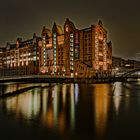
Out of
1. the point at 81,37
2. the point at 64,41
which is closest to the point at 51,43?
the point at 64,41

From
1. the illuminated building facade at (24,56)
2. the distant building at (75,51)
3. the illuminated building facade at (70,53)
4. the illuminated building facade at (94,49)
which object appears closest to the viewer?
the illuminated building facade at (70,53)

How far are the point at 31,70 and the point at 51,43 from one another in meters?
25.2

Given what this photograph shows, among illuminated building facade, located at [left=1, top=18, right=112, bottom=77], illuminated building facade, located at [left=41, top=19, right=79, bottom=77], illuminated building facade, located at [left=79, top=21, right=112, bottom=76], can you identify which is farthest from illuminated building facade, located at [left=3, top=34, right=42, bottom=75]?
illuminated building facade, located at [left=79, top=21, right=112, bottom=76]

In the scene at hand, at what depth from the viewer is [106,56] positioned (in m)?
144

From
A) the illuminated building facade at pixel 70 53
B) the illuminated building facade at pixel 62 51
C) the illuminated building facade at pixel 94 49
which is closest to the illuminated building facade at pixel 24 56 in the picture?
the illuminated building facade at pixel 70 53

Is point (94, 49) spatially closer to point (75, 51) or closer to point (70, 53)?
point (75, 51)

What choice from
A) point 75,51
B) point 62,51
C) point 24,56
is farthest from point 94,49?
point 24,56

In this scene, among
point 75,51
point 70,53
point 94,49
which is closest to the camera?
point 94,49

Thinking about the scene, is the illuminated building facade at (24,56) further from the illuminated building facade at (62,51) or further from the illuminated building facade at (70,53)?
the illuminated building facade at (62,51)

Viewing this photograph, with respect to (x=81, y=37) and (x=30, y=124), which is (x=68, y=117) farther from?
(x=81, y=37)

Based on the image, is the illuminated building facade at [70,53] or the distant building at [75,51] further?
the distant building at [75,51]

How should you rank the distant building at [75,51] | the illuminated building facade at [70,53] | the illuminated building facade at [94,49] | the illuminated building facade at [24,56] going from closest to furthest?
1. the illuminated building facade at [70,53]
2. the distant building at [75,51]
3. the illuminated building facade at [94,49]
4. the illuminated building facade at [24,56]

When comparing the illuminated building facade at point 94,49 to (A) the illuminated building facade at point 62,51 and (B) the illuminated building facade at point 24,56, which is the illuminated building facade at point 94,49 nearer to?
(A) the illuminated building facade at point 62,51

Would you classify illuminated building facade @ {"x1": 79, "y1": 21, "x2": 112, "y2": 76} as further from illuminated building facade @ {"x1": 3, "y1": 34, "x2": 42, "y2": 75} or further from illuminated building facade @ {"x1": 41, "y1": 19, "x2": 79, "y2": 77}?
illuminated building facade @ {"x1": 3, "y1": 34, "x2": 42, "y2": 75}
